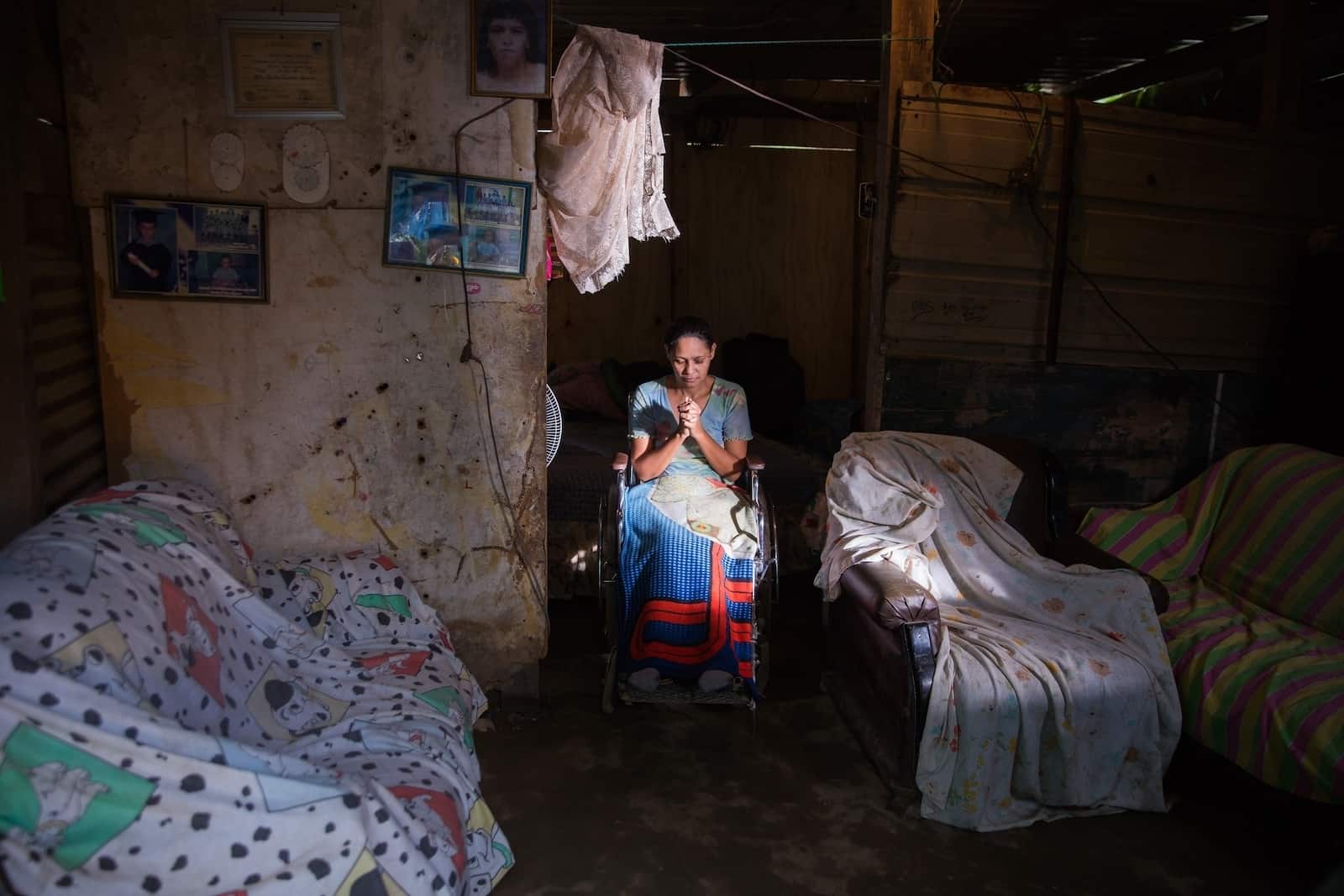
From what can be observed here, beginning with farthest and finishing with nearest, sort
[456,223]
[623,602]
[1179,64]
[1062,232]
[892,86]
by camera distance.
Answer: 1. [1179,64]
2. [1062,232]
3. [892,86]
4. [623,602]
5. [456,223]

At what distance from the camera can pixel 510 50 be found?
11.1ft

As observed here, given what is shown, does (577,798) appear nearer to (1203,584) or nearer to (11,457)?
(11,457)

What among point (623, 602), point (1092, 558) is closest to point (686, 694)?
point (623, 602)

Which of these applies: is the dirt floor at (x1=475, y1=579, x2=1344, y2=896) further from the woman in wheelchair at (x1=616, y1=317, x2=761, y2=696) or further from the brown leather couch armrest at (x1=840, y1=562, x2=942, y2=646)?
the brown leather couch armrest at (x1=840, y1=562, x2=942, y2=646)

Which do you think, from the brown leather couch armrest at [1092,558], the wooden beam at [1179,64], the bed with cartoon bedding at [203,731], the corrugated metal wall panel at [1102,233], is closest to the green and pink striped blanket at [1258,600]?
the brown leather couch armrest at [1092,558]

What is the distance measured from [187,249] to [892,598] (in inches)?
104

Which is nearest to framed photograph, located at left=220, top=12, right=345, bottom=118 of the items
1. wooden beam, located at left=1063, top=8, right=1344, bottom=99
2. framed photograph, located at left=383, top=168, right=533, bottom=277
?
framed photograph, located at left=383, top=168, right=533, bottom=277

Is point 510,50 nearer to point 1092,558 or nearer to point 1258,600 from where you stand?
point 1092,558

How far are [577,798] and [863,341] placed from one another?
5361mm

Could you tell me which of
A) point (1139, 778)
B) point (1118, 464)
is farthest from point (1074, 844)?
point (1118, 464)

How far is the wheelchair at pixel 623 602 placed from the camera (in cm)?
383

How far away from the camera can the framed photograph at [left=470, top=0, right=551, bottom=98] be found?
338 cm

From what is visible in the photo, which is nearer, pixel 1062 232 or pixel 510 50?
pixel 510 50

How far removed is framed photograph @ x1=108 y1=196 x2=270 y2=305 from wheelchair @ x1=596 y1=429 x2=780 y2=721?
150 centimetres
